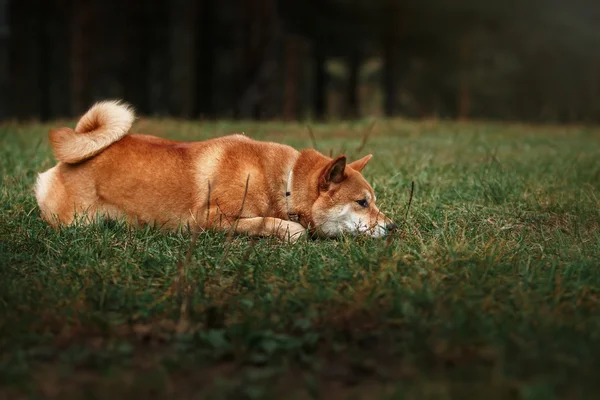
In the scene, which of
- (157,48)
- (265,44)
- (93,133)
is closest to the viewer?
(93,133)

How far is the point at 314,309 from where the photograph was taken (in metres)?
3.69

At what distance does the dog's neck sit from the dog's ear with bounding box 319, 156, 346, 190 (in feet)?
0.21

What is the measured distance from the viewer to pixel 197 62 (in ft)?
66.0

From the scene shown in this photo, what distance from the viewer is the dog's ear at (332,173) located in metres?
5.27

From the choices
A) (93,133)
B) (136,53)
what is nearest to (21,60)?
(136,53)

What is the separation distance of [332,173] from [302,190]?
294mm

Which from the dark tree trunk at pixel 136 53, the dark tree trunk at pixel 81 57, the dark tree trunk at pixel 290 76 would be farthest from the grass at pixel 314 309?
the dark tree trunk at pixel 136 53

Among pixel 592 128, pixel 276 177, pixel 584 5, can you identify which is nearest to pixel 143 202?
pixel 276 177

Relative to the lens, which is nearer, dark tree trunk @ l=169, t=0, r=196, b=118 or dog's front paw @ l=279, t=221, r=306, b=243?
dog's front paw @ l=279, t=221, r=306, b=243

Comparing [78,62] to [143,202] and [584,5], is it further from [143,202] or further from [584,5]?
[584,5]

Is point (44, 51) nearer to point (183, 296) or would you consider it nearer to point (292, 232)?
point (292, 232)

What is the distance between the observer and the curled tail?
5684 mm

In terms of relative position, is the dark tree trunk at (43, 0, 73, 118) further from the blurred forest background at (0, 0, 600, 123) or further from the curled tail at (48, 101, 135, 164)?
the curled tail at (48, 101, 135, 164)

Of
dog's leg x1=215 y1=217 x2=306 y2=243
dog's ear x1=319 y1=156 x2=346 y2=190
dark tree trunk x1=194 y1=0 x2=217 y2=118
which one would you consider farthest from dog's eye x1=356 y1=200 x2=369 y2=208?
dark tree trunk x1=194 y1=0 x2=217 y2=118
